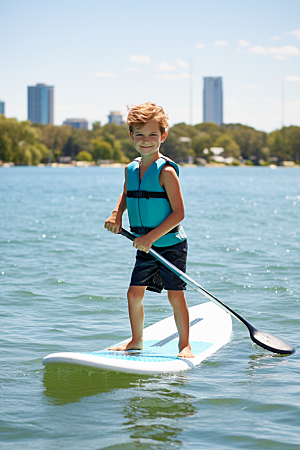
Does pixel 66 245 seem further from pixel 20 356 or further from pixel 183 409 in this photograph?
pixel 183 409

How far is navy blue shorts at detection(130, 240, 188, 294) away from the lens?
389 centimetres

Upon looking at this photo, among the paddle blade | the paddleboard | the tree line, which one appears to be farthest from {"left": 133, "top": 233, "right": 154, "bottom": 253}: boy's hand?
the tree line

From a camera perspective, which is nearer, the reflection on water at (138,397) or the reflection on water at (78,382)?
the reflection on water at (138,397)

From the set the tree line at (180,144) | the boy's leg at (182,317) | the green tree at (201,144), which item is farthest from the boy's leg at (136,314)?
the green tree at (201,144)

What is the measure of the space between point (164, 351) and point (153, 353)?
0.12 meters

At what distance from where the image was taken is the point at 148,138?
3.77 metres

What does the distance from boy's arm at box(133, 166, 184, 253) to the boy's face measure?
0.16 metres

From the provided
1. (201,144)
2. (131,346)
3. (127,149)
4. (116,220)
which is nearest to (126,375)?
(131,346)

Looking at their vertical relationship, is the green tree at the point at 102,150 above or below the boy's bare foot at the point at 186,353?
above

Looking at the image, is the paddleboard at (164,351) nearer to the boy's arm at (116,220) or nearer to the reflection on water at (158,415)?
the reflection on water at (158,415)

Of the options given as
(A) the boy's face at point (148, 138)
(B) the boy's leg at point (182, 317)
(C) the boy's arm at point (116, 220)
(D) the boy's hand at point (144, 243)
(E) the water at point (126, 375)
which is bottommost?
(E) the water at point (126, 375)

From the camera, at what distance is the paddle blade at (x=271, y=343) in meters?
4.33

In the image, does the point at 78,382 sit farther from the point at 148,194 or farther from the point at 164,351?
the point at 148,194

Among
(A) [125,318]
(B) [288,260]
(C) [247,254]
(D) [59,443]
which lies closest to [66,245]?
(C) [247,254]
